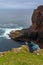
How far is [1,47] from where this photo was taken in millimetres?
77312

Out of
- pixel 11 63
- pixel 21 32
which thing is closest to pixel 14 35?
pixel 21 32

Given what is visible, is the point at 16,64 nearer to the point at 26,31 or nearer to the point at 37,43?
the point at 37,43

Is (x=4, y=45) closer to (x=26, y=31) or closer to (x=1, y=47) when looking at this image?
(x=1, y=47)

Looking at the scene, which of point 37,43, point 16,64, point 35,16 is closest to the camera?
point 16,64

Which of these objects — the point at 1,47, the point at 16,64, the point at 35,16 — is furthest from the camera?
the point at 35,16

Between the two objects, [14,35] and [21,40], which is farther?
[14,35]

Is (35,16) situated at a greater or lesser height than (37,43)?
greater

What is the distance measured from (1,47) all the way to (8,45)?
4.42 meters

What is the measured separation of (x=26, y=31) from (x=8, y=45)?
18693 millimetres

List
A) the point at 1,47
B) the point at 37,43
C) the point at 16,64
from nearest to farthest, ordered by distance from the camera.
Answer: the point at 16,64
the point at 1,47
the point at 37,43

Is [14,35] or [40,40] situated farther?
[14,35]

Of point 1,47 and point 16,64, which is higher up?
point 16,64

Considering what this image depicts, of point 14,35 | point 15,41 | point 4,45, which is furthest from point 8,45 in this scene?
point 14,35

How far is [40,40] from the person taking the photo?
87375 millimetres
